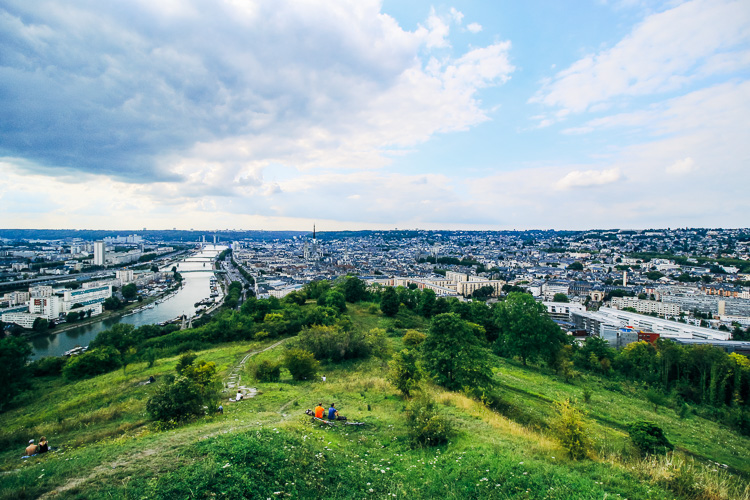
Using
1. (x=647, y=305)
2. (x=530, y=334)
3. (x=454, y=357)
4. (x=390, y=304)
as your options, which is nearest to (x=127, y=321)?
(x=390, y=304)

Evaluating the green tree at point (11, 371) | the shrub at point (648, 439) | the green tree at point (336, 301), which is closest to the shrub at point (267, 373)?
the shrub at point (648, 439)

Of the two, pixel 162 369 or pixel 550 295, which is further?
pixel 550 295

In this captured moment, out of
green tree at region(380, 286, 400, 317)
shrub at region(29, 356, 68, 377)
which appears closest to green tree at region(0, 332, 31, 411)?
shrub at region(29, 356, 68, 377)

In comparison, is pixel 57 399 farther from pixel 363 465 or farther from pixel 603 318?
pixel 603 318

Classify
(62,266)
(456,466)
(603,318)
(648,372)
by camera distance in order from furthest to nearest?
(62,266), (603,318), (648,372), (456,466)

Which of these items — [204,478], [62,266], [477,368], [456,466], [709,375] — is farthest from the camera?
[62,266]

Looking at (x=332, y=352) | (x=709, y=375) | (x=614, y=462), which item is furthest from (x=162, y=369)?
(x=709, y=375)

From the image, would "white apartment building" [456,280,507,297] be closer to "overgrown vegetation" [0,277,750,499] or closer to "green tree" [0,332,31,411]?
"overgrown vegetation" [0,277,750,499]
